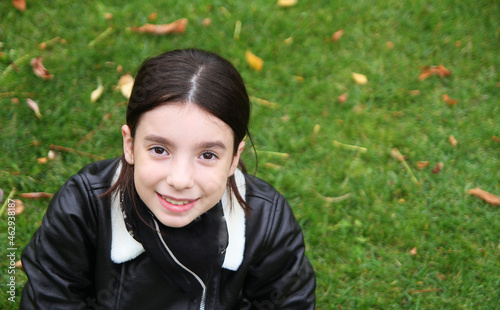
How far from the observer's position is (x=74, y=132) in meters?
2.99

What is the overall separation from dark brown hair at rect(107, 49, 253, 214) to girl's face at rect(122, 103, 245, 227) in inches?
1.0

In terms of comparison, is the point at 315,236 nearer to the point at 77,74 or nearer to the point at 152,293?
the point at 152,293

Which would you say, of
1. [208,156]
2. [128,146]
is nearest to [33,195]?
[128,146]

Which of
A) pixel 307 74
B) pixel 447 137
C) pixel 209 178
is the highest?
pixel 209 178

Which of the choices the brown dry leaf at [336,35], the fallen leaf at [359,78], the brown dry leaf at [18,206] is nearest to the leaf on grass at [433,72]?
the fallen leaf at [359,78]

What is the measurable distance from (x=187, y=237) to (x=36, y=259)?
567mm

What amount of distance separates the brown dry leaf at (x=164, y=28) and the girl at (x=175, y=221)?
5.39ft

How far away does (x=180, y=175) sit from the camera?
61.8 inches

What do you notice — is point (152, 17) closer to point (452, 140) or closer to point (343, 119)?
point (343, 119)

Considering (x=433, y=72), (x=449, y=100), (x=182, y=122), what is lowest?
(x=449, y=100)

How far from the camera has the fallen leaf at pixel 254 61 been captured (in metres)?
3.40

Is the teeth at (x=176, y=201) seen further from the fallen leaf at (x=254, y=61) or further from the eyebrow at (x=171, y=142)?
the fallen leaf at (x=254, y=61)

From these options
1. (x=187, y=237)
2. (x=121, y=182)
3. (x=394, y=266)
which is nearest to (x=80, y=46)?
(x=121, y=182)

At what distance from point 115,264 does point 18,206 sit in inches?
43.1
